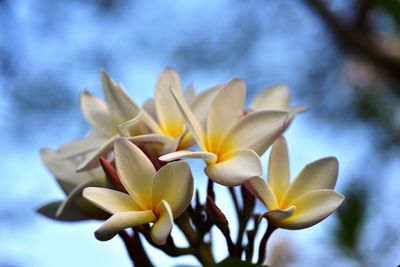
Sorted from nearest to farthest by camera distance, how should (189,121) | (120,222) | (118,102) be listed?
(120,222) < (189,121) < (118,102)

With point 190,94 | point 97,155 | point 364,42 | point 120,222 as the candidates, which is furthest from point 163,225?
point 364,42

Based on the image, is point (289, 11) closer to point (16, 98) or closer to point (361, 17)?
point (361, 17)

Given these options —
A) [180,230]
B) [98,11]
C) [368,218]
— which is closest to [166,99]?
[180,230]

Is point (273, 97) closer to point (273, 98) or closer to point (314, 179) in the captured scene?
point (273, 98)

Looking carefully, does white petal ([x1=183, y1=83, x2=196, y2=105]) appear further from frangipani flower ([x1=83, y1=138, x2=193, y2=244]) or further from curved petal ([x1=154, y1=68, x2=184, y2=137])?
frangipani flower ([x1=83, y1=138, x2=193, y2=244])

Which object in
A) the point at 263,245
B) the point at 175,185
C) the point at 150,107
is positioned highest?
the point at 150,107

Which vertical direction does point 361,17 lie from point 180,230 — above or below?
above
